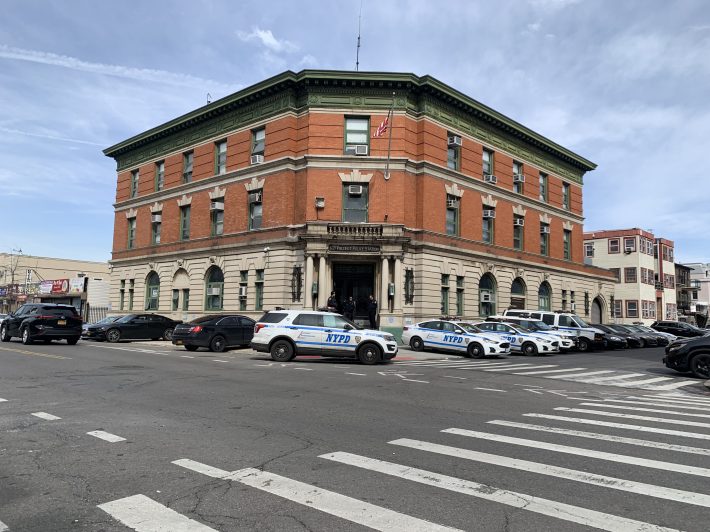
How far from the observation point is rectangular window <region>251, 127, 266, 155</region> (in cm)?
2953

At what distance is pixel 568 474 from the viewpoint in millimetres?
5160

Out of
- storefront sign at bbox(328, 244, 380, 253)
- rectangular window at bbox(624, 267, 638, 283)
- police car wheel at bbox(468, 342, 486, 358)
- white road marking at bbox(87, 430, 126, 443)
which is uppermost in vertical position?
rectangular window at bbox(624, 267, 638, 283)

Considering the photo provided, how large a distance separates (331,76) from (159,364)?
58.4ft

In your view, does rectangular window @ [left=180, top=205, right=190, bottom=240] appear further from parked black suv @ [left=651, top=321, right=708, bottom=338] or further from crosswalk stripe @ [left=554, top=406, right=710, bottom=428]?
parked black suv @ [left=651, top=321, right=708, bottom=338]

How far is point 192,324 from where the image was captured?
21.6m

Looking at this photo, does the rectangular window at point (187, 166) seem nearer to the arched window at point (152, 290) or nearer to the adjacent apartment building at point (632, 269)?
the arched window at point (152, 290)

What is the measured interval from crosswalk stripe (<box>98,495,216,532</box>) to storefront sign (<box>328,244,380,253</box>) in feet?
71.4

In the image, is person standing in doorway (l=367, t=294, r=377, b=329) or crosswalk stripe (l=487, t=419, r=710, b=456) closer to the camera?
crosswalk stripe (l=487, t=419, r=710, b=456)

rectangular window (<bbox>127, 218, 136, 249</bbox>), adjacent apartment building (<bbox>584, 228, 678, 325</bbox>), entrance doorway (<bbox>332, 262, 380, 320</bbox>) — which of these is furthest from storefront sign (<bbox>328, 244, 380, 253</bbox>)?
adjacent apartment building (<bbox>584, 228, 678, 325</bbox>)

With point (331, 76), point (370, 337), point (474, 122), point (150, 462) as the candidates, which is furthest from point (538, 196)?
point (150, 462)

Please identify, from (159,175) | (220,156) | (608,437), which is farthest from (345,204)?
(608,437)

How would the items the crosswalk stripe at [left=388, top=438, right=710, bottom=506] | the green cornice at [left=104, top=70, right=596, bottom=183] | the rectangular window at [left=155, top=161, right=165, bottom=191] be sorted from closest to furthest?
the crosswalk stripe at [left=388, top=438, right=710, bottom=506], the green cornice at [left=104, top=70, right=596, bottom=183], the rectangular window at [left=155, top=161, right=165, bottom=191]

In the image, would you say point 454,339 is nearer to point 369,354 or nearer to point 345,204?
point 369,354

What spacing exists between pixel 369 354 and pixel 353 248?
9294mm
